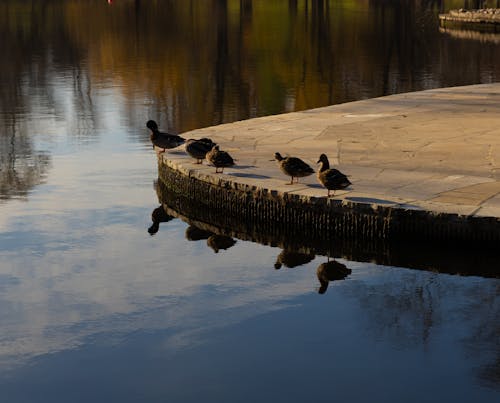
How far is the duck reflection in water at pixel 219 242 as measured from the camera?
15.6 m

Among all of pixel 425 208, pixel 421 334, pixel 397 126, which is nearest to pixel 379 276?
pixel 425 208

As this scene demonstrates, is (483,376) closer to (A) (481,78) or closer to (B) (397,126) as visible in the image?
(B) (397,126)

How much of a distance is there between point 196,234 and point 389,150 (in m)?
4.24

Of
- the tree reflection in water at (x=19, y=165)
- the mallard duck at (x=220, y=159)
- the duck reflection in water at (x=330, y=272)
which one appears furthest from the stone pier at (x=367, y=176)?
the tree reflection in water at (x=19, y=165)

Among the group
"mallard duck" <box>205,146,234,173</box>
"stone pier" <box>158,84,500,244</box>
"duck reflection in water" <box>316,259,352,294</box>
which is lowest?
"duck reflection in water" <box>316,259,352,294</box>

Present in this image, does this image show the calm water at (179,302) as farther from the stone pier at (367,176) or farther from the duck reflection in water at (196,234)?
the stone pier at (367,176)

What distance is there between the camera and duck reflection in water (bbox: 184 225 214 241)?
16.2 metres

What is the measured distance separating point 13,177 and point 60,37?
39553 mm

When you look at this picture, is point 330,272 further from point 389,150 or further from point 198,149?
point 389,150

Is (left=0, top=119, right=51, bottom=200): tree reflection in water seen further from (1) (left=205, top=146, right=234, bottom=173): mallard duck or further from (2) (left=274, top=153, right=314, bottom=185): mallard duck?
(2) (left=274, top=153, right=314, bottom=185): mallard duck

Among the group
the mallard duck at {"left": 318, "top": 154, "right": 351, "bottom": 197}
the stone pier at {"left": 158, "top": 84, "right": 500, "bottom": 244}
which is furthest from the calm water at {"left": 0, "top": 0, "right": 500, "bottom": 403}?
the mallard duck at {"left": 318, "top": 154, "right": 351, "bottom": 197}

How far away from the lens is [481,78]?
3697 centimetres

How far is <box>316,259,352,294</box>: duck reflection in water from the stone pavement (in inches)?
39.7

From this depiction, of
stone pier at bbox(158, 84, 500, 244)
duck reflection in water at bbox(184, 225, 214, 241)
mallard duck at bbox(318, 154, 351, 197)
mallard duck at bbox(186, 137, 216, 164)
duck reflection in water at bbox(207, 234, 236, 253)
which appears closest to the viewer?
stone pier at bbox(158, 84, 500, 244)
